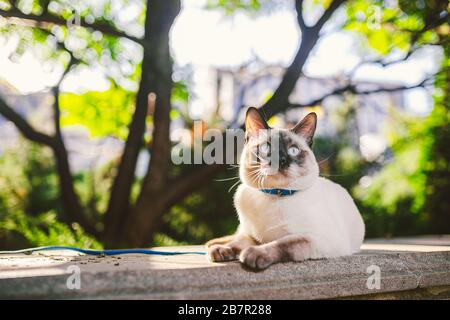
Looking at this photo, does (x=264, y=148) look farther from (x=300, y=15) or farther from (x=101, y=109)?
(x=101, y=109)

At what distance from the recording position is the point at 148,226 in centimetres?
434

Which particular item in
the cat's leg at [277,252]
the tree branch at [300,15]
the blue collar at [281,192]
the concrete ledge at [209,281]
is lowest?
the concrete ledge at [209,281]

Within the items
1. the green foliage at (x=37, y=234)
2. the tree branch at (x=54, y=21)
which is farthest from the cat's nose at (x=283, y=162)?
the green foliage at (x=37, y=234)

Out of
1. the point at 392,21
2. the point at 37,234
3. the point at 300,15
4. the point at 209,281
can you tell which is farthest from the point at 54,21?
the point at 392,21

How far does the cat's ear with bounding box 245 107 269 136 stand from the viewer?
2018 millimetres

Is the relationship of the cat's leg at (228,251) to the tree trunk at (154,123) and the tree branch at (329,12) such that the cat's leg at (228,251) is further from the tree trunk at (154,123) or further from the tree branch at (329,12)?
the tree branch at (329,12)

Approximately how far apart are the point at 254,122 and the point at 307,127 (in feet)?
0.91

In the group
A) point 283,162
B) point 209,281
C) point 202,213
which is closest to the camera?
point 209,281

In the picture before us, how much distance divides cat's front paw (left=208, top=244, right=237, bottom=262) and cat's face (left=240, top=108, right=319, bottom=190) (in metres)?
0.33

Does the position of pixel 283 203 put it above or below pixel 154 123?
below

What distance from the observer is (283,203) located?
1.86 meters

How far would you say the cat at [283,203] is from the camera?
5.92 ft

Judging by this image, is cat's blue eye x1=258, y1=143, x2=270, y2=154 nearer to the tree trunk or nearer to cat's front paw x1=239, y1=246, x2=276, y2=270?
cat's front paw x1=239, y1=246, x2=276, y2=270

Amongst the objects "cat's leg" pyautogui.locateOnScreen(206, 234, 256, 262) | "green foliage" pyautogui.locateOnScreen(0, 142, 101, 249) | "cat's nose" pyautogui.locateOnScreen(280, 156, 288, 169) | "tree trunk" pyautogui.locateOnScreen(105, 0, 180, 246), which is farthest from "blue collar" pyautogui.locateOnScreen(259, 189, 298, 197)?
"green foliage" pyautogui.locateOnScreen(0, 142, 101, 249)
